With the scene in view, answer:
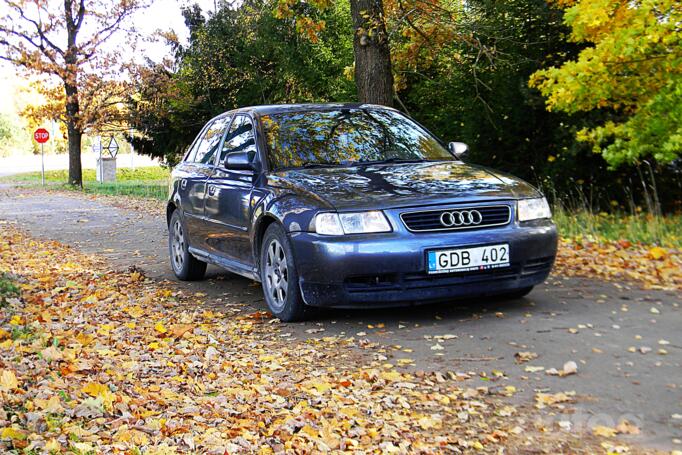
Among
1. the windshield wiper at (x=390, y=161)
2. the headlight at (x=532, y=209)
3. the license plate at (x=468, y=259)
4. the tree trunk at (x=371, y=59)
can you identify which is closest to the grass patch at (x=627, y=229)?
the tree trunk at (x=371, y=59)

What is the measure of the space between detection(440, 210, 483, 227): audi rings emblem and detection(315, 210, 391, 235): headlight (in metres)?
0.41

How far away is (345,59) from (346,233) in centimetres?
2015

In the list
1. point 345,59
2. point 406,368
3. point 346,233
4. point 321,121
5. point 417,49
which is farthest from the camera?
point 345,59

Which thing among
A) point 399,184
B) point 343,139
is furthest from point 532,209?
point 343,139

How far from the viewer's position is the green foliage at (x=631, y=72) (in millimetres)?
8945

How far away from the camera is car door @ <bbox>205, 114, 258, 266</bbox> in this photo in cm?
693

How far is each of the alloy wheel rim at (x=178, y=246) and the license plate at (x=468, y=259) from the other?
3.81 metres

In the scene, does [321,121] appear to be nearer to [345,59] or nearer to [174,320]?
[174,320]

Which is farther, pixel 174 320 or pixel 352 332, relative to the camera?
pixel 174 320

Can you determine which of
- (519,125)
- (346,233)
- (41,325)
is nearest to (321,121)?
(346,233)

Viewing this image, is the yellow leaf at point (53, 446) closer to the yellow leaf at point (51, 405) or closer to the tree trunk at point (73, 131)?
the yellow leaf at point (51, 405)

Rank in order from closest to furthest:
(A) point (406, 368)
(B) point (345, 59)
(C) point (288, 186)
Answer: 1. (A) point (406, 368)
2. (C) point (288, 186)
3. (B) point (345, 59)

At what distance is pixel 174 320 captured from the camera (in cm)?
679

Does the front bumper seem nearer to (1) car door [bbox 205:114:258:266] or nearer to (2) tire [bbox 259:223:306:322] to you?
(2) tire [bbox 259:223:306:322]
